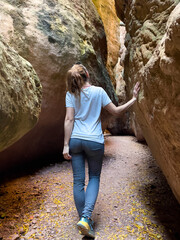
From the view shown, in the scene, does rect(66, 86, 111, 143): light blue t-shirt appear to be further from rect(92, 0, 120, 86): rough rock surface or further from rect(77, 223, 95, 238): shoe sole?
rect(92, 0, 120, 86): rough rock surface

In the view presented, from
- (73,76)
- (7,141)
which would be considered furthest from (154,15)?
(7,141)

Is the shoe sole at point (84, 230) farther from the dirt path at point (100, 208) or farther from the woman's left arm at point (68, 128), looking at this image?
the woman's left arm at point (68, 128)

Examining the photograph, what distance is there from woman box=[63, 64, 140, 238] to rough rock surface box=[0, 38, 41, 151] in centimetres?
46

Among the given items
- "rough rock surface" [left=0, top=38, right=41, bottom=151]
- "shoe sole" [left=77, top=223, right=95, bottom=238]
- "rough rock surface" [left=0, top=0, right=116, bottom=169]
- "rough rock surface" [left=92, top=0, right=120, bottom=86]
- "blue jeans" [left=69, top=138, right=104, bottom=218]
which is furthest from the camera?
"rough rock surface" [left=92, top=0, right=120, bottom=86]

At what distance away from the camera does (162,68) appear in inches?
72.8

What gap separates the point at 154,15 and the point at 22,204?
312cm

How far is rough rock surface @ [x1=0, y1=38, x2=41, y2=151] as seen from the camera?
1652 mm

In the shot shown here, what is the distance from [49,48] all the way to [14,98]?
9.17 feet

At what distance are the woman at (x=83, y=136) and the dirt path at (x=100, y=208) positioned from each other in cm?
40

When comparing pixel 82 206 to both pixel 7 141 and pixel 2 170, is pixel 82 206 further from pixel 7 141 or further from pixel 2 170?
pixel 2 170

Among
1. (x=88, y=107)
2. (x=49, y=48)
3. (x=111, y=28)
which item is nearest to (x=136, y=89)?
(x=88, y=107)

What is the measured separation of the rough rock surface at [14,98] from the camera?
165 centimetres

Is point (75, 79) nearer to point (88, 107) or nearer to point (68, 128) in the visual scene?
point (88, 107)

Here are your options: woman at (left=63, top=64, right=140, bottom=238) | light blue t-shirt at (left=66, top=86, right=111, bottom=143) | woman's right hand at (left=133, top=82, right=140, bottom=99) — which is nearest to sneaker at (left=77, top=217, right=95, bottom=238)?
woman at (left=63, top=64, right=140, bottom=238)
